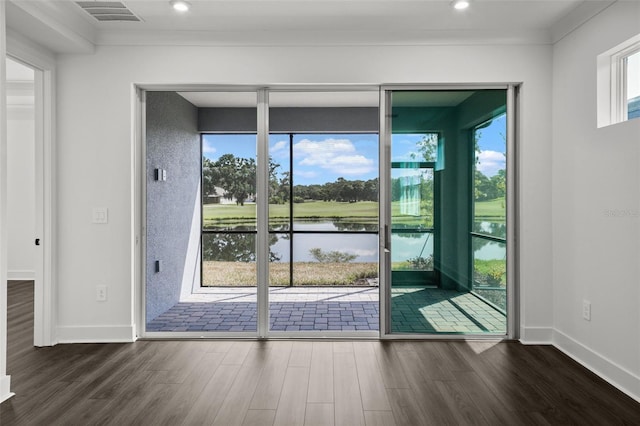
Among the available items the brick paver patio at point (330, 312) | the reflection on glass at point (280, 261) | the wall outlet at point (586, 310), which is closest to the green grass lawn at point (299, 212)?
the reflection on glass at point (280, 261)

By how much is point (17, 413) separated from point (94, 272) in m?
1.34

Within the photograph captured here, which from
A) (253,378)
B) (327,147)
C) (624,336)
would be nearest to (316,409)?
(253,378)

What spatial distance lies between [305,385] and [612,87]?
113 inches

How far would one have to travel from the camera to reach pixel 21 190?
21.4 ft

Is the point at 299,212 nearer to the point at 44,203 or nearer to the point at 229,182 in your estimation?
the point at 229,182

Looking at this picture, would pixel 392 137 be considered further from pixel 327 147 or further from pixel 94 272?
pixel 94 272

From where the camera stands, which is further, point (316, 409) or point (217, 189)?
point (217, 189)

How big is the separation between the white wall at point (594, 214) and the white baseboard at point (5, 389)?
147 inches

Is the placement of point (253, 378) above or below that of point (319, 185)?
below

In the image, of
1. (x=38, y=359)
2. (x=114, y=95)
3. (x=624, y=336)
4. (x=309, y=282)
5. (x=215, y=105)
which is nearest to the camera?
(x=624, y=336)

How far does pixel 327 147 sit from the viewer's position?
206 inches

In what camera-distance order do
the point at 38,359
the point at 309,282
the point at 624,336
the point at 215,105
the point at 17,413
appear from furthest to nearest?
the point at 309,282, the point at 215,105, the point at 38,359, the point at 624,336, the point at 17,413

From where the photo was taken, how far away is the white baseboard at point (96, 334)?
3.50 meters

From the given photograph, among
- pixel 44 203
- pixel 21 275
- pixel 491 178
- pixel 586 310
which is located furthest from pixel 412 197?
pixel 21 275
